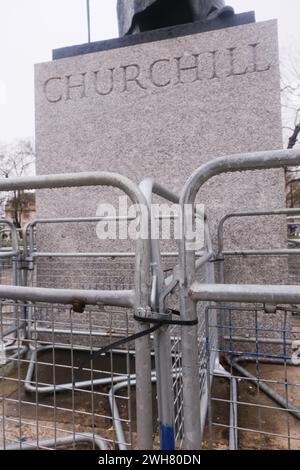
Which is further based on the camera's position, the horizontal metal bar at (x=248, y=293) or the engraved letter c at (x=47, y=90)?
the engraved letter c at (x=47, y=90)

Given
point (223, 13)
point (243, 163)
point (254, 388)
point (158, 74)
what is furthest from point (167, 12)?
point (254, 388)

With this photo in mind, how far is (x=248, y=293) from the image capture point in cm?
109

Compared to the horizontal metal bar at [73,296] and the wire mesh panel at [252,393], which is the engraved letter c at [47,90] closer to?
the wire mesh panel at [252,393]

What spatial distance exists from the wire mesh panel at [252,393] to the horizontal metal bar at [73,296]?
38 centimetres

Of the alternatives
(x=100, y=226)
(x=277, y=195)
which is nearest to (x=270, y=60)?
(x=277, y=195)

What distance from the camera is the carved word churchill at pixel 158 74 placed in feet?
12.3

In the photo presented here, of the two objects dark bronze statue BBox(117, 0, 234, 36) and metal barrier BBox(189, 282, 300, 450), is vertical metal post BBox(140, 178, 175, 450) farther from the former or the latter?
dark bronze statue BBox(117, 0, 234, 36)

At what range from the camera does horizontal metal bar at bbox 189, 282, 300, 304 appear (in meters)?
1.05

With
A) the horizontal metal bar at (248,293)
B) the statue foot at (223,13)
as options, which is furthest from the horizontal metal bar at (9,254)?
the statue foot at (223,13)

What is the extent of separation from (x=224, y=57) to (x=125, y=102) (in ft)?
4.02

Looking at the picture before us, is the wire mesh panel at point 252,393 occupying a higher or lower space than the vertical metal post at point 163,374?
lower

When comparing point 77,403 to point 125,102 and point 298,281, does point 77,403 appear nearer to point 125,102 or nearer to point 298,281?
point 298,281

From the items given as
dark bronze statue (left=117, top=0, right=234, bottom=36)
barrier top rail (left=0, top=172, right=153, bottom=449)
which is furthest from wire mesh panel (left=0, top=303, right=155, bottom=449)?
dark bronze statue (left=117, top=0, right=234, bottom=36)

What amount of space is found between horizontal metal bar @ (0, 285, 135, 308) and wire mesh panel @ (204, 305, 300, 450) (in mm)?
379
